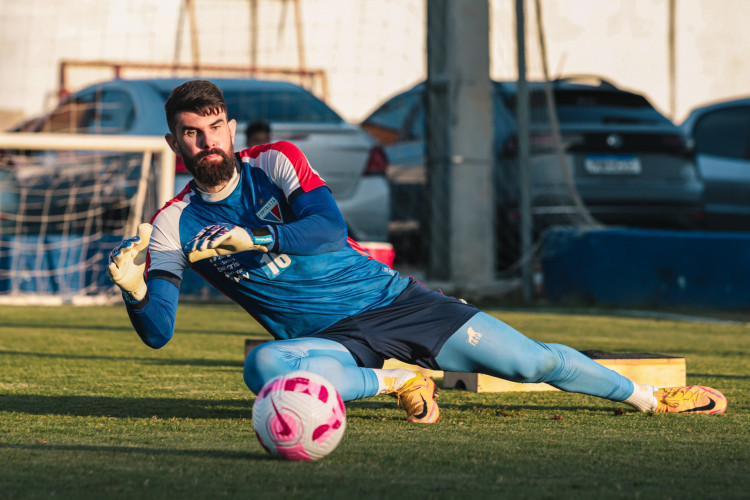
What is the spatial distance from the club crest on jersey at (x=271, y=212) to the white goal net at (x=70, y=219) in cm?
757

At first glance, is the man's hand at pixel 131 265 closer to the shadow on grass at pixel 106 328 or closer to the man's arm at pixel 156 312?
the man's arm at pixel 156 312

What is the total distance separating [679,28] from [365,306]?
16.1 meters

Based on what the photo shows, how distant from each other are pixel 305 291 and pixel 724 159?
1030 centimetres

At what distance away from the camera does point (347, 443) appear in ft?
11.4

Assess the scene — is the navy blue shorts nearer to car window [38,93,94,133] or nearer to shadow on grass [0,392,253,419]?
shadow on grass [0,392,253,419]

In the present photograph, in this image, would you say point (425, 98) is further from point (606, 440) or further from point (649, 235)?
point (606, 440)

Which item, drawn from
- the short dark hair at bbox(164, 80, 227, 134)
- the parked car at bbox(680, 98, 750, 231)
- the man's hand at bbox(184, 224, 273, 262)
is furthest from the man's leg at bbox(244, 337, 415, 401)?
the parked car at bbox(680, 98, 750, 231)

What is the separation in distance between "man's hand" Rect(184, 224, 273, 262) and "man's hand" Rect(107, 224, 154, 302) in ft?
0.77

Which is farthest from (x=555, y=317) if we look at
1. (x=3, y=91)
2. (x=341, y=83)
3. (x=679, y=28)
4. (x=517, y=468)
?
(x=3, y=91)

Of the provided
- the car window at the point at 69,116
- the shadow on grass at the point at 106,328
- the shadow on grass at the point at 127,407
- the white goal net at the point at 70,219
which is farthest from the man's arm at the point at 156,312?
the car window at the point at 69,116

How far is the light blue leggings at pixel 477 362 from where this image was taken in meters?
3.55

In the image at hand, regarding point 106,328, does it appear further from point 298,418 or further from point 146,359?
point 298,418

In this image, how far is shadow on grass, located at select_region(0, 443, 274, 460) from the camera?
3.21m

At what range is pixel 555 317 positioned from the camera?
30.8 feet
